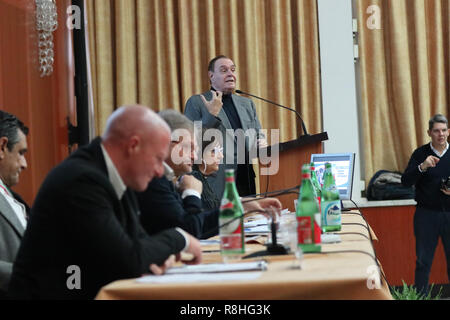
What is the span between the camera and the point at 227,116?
14.6 ft

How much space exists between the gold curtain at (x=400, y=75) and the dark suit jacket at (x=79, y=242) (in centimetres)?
432

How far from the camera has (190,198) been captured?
8.30 feet

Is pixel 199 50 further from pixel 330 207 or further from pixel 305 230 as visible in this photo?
pixel 305 230

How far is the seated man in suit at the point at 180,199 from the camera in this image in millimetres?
2260

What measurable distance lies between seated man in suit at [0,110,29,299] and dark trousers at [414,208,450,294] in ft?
11.0

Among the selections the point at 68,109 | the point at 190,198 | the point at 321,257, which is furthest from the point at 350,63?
the point at 321,257

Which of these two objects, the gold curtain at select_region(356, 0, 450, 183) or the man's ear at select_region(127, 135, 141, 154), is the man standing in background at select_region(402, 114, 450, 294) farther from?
the man's ear at select_region(127, 135, 141, 154)

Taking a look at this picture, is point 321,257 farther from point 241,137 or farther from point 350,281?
point 241,137

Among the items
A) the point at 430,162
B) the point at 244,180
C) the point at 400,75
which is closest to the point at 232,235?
the point at 244,180

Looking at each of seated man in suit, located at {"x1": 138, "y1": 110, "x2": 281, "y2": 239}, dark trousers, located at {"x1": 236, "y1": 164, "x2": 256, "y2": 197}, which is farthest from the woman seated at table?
dark trousers, located at {"x1": 236, "y1": 164, "x2": 256, "y2": 197}

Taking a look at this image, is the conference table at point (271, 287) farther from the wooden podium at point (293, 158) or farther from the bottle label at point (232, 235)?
the wooden podium at point (293, 158)

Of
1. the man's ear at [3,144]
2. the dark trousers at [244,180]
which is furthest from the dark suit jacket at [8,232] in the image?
the dark trousers at [244,180]
